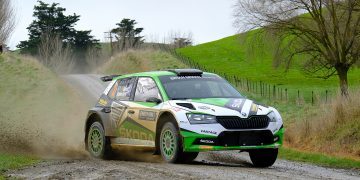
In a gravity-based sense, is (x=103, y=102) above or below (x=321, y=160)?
above

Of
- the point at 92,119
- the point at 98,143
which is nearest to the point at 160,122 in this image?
the point at 98,143

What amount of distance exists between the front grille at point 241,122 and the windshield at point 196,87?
109 cm

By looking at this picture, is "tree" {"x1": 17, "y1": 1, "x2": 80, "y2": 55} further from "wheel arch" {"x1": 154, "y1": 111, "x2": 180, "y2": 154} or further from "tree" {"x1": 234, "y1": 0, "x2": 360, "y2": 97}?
"wheel arch" {"x1": 154, "y1": 111, "x2": 180, "y2": 154}

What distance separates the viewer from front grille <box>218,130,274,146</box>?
10.3m

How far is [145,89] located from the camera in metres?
12.1

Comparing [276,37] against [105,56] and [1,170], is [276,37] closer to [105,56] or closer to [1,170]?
[1,170]

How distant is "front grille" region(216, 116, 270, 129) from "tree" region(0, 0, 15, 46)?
47746 mm

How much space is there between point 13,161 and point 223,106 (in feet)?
14.5

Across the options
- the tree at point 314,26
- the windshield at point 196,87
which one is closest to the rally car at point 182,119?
the windshield at point 196,87

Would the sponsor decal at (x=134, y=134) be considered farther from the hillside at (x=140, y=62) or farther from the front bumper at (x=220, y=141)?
the hillside at (x=140, y=62)

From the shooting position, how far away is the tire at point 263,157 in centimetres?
1112

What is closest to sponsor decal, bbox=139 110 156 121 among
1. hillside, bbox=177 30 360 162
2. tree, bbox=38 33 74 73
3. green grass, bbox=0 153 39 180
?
green grass, bbox=0 153 39 180

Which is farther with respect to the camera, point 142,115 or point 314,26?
point 314,26

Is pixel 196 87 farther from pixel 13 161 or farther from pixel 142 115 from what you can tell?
pixel 13 161
